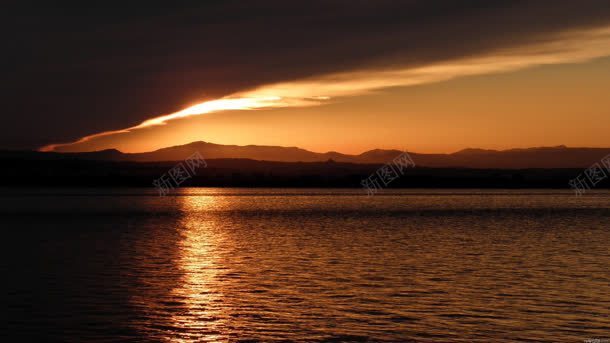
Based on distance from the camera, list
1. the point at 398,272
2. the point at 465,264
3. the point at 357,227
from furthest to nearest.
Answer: the point at 357,227 < the point at 465,264 < the point at 398,272

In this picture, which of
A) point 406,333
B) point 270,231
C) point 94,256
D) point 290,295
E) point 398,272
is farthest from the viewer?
point 270,231

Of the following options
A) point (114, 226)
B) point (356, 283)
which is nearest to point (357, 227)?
point (114, 226)

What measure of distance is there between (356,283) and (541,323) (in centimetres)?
1239

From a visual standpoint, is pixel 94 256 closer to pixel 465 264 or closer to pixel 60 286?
pixel 60 286

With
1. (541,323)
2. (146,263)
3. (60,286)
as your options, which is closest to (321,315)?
(541,323)

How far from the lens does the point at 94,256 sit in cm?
5362

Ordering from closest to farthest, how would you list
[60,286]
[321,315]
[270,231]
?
[321,315]
[60,286]
[270,231]

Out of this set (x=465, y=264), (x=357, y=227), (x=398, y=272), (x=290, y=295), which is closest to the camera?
(x=290, y=295)

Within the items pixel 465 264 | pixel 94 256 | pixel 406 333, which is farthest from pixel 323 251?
pixel 406 333

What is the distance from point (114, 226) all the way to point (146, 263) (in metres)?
44.8

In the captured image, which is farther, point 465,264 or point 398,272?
point 465,264

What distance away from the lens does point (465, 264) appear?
4669 cm

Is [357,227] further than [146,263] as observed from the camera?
Yes

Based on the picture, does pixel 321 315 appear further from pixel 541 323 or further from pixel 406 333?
pixel 541 323
